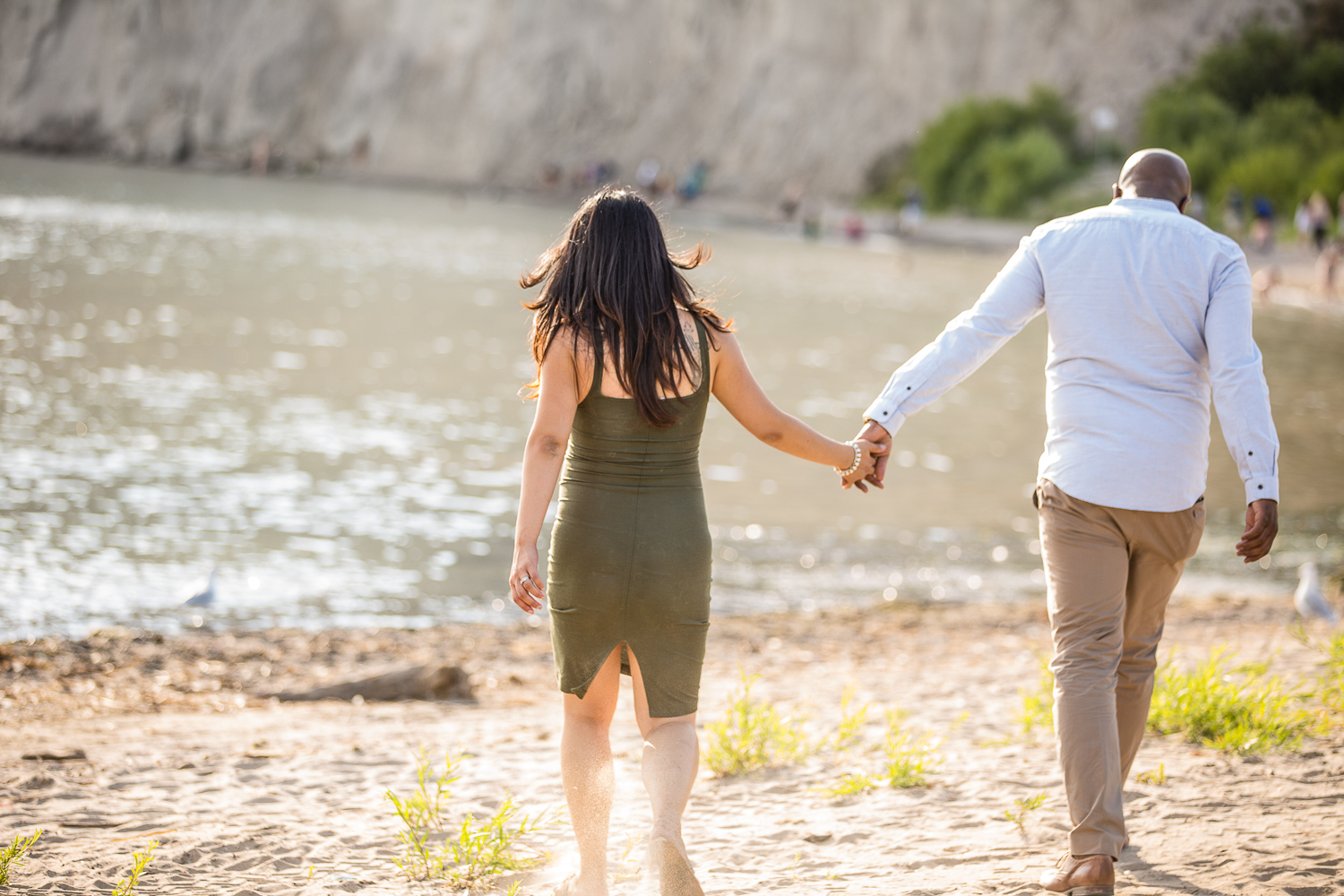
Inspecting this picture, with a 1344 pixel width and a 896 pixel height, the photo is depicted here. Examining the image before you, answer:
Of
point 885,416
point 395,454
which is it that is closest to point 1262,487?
point 885,416

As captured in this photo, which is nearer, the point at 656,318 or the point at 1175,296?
the point at 656,318

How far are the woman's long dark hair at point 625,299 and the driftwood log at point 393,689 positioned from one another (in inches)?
133

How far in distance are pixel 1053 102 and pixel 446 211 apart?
22976mm

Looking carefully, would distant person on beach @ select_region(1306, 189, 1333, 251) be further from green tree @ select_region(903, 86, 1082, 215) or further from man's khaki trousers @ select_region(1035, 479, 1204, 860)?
man's khaki trousers @ select_region(1035, 479, 1204, 860)

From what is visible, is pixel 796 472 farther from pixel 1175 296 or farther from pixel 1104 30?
pixel 1104 30

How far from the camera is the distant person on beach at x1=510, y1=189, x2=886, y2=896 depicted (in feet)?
9.68

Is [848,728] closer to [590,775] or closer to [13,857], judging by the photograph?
[590,775]

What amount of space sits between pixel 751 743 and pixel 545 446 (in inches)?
82.7

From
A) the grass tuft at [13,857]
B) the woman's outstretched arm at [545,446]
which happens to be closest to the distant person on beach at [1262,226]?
the woman's outstretched arm at [545,446]

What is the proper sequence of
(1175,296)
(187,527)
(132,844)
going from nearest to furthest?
(1175,296), (132,844), (187,527)

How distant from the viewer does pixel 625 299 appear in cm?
295

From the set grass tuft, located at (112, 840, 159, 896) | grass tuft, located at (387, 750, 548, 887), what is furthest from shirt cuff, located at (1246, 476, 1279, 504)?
grass tuft, located at (112, 840, 159, 896)

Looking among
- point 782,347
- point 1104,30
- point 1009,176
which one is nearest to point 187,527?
point 782,347

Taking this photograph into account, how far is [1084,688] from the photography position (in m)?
3.27
